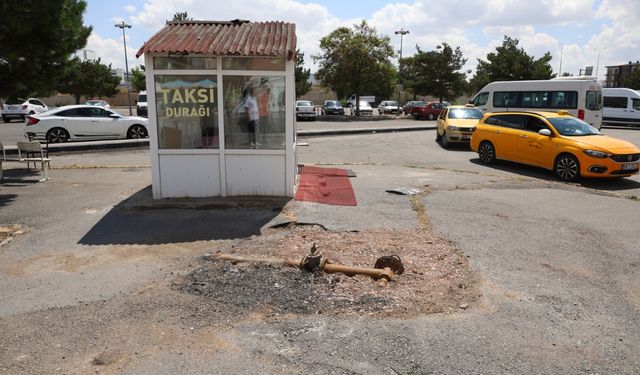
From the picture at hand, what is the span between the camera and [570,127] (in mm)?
12758

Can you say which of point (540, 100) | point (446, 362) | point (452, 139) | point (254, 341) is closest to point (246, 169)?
point (254, 341)

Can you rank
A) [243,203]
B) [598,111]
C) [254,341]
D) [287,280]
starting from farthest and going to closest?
[598,111]
[243,203]
[287,280]
[254,341]

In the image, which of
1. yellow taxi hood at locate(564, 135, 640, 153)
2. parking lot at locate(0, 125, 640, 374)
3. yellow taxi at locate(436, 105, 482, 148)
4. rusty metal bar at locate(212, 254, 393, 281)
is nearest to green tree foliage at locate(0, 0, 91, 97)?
parking lot at locate(0, 125, 640, 374)

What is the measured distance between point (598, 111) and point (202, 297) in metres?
21.5

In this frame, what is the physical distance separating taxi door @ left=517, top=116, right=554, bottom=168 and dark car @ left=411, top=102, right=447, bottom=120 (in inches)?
1006

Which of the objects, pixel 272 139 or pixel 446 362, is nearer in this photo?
pixel 446 362

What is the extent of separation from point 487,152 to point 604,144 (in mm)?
3502

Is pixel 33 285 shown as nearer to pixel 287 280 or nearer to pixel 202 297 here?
pixel 202 297

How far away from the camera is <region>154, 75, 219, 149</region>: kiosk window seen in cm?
846

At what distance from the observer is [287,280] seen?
534 cm

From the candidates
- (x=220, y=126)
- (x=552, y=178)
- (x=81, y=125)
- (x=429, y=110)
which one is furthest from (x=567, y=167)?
(x=429, y=110)

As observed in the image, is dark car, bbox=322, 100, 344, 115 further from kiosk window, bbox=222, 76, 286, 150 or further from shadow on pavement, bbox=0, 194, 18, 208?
kiosk window, bbox=222, 76, 286, 150

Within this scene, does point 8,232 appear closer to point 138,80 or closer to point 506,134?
point 506,134

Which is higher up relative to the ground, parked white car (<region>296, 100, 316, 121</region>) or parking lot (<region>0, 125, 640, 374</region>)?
parked white car (<region>296, 100, 316, 121</region>)
